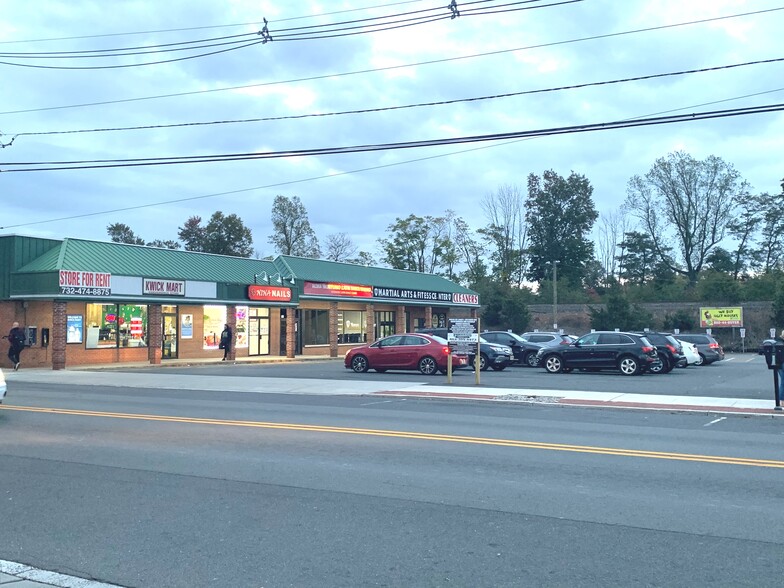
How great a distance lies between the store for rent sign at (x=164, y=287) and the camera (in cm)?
3309

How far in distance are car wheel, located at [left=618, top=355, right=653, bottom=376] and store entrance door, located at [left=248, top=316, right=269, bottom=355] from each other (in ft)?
68.6

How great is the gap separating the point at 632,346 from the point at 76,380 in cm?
1872

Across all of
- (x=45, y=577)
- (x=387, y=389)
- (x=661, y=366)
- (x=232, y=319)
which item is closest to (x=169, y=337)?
(x=232, y=319)

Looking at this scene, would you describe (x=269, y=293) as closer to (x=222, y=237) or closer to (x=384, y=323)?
(x=384, y=323)

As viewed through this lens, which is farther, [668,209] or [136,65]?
[668,209]

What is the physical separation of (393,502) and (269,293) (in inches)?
1272

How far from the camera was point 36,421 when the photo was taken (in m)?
14.2

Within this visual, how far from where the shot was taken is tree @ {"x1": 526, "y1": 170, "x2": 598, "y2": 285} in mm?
83938

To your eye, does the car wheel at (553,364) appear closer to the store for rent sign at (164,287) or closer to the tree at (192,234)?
the store for rent sign at (164,287)

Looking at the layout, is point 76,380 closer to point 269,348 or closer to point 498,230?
point 269,348

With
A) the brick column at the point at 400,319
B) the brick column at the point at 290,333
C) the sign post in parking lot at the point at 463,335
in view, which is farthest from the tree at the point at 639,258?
the sign post in parking lot at the point at 463,335

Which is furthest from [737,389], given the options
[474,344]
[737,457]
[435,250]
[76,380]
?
[435,250]

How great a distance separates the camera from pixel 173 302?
34.8m

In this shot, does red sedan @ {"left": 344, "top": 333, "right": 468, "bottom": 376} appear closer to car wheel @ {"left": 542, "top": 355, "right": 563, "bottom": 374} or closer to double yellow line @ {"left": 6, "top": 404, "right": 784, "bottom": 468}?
car wheel @ {"left": 542, "top": 355, "right": 563, "bottom": 374}
